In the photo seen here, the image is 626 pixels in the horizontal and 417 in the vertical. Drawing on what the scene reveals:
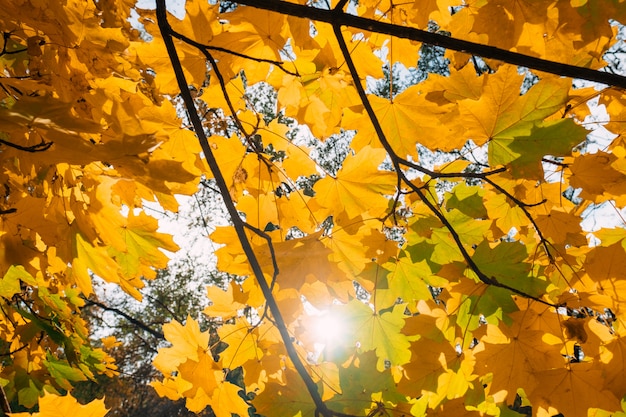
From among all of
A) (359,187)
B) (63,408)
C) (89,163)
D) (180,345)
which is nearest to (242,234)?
(89,163)

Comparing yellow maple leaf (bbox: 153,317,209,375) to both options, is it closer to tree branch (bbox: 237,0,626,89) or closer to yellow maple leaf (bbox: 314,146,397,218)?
yellow maple leaf (bbox: 314,146,397,218)

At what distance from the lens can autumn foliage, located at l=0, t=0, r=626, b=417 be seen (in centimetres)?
106

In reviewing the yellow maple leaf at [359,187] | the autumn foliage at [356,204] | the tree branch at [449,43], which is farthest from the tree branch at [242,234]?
the yellow maple leaf at [359,187]

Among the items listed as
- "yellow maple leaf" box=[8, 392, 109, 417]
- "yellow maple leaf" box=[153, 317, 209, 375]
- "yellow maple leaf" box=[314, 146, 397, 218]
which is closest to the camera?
"yellow maple leaf" box=[8, 392, 109, 417]

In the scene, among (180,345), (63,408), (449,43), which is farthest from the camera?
(180,345)

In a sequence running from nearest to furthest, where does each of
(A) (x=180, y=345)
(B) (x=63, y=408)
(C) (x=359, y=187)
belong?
(B) (x=63, y=408), (C) (x=359, y=187), (A) (x=180, y=345)

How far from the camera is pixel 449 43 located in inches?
33.6

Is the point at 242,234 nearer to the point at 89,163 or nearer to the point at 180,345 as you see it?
the point at 89,163

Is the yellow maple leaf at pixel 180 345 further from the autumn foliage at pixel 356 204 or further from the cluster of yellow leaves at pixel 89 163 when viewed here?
the cluster of yellow leaves at pixel 89 163

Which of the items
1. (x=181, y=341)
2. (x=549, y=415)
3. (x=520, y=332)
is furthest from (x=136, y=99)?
(x=549, y=415)

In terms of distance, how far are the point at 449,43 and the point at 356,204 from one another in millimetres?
558

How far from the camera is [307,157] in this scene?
148 centimetres

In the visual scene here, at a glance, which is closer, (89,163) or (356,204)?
(89,163)

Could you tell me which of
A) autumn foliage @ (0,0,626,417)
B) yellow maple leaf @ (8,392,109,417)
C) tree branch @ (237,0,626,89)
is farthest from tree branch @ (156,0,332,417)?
yellow maple leaf @ (8,392,109,417)
